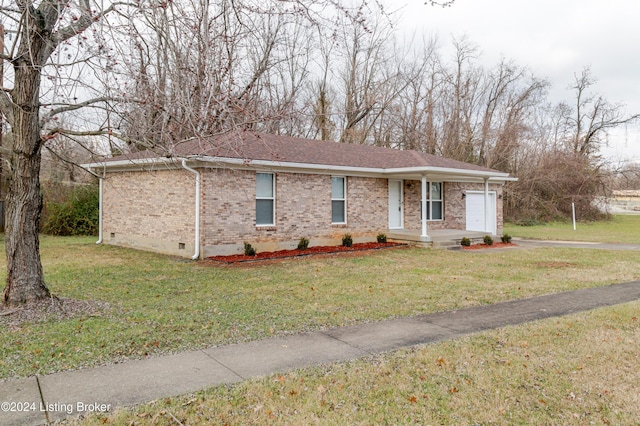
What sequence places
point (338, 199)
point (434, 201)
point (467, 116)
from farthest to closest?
point (467, 116)
point (434, 201)
point (338, 199)

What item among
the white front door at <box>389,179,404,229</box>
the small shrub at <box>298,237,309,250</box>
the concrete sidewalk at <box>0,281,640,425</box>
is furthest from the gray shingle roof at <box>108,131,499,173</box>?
the concrete sidewalk at <box>0,281,640,425</box>

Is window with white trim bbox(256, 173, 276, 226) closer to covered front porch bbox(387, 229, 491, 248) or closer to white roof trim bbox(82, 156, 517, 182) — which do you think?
white roof trim bbox(82, 156, 517, 182)

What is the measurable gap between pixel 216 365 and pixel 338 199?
1159 cm

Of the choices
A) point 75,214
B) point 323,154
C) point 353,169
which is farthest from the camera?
point 75,214

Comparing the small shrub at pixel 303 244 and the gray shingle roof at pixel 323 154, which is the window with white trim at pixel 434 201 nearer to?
the gray shingle roof at pixel 323 154

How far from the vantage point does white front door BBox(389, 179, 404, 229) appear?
17.6m

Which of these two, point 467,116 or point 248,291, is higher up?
point 467,116

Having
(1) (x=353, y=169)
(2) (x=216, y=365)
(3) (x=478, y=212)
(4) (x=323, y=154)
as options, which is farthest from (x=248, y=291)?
(3) (x=478, y=212)

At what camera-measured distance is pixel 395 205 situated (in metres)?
17.8

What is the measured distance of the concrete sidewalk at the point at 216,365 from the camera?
3.74 m

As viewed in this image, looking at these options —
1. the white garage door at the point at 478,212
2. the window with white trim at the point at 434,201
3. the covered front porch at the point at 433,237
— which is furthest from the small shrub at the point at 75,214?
the white garage door at the point at 478,212

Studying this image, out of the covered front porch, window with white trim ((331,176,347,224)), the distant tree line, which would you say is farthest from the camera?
the distant tree line

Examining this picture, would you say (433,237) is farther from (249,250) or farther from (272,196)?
(249,250)

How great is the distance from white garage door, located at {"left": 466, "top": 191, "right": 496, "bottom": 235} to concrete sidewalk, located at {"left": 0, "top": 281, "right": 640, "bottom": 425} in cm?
1368
